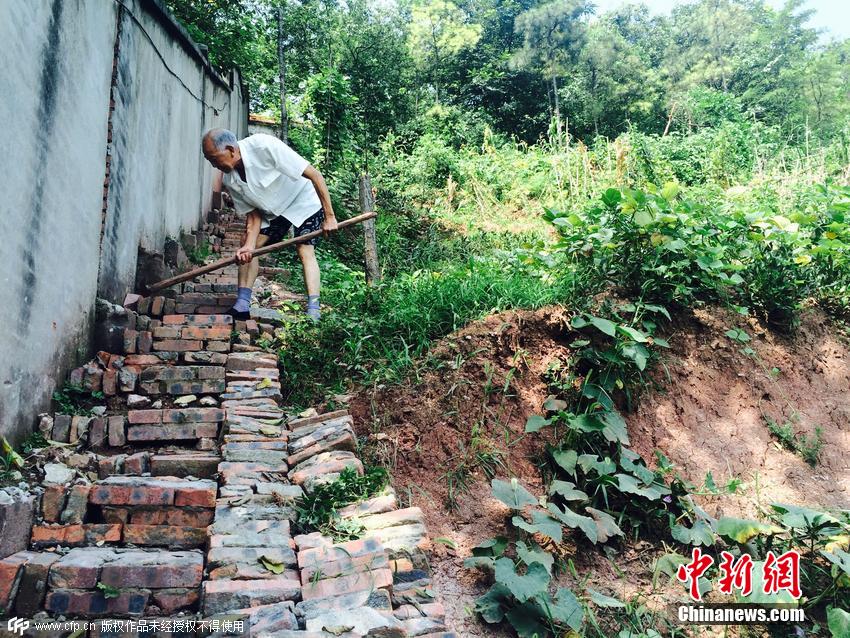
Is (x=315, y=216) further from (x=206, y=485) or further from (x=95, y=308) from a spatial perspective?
(x=206, y=485)

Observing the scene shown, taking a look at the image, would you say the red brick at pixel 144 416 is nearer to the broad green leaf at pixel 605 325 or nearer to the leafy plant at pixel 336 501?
the leafy plant at pixel 336 501

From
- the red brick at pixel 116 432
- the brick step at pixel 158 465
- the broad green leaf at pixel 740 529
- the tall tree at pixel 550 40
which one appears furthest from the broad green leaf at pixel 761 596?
the tall tree at pixel 550 40

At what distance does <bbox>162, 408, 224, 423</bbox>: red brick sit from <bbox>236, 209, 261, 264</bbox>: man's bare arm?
48.6 inches

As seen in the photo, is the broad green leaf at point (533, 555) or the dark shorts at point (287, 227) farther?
the dark shorts at point (287, 227)

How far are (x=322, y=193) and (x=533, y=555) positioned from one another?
266 cm

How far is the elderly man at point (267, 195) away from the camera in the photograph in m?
3.72

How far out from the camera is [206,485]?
230cm

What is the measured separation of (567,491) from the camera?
105 inches

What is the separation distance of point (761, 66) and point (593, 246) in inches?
1095

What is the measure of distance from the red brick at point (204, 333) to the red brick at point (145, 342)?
169 mm

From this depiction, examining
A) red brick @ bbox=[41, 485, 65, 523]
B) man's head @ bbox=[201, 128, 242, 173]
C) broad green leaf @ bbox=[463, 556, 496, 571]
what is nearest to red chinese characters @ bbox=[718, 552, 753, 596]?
broad green leaf @ bbox=[463, 556, 496, 571]

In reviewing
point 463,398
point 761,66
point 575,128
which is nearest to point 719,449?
point 463,398

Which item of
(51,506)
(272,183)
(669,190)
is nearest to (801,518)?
(669,190)

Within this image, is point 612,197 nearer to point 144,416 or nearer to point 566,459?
point 566,459
